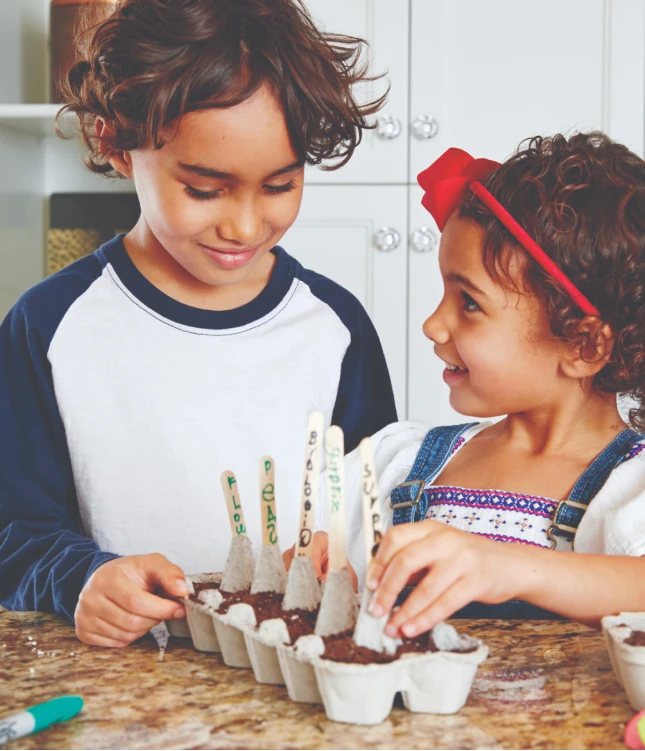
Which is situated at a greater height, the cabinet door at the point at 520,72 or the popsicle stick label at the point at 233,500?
the cabinet door at the point at 520,72

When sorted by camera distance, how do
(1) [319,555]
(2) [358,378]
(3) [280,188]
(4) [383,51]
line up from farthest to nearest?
(4) [383,51] < (2) [358,378] < (3) [280,188] < (1) [319,555]

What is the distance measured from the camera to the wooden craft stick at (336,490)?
715 mm

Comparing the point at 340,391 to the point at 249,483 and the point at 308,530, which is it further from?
the point at 308,530

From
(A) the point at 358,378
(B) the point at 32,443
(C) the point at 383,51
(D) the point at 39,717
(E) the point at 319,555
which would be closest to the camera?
(D) the point at 39,717

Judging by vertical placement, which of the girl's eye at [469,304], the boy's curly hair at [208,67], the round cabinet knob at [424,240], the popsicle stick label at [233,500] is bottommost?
the popsicle stick label at [233,500]

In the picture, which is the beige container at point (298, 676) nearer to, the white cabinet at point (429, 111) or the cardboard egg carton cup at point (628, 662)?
the cardboard egg carton cup at point (628, 662)

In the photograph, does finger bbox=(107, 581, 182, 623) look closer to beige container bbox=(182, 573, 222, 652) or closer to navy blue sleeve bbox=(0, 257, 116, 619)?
beige container bbox=(182, 573, 222, 652)

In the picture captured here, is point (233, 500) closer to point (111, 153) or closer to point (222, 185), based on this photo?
point (222, 185)

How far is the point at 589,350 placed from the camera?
1.10 m

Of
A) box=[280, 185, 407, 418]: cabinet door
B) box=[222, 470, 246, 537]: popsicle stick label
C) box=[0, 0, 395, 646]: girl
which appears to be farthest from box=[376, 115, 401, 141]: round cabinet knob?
box=[222, 470, 246, 537]: popsicle stick label

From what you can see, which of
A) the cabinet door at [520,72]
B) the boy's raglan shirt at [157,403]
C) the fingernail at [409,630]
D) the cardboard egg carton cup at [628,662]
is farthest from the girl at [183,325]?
the cabinet door at [520,72]

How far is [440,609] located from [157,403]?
66 centimetres

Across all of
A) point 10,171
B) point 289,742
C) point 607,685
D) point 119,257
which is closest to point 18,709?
point 289,742

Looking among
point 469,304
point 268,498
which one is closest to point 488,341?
point 469,304
